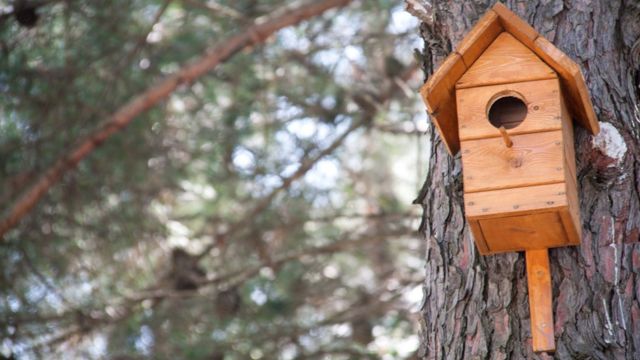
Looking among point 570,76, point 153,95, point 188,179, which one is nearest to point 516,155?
point 570,76

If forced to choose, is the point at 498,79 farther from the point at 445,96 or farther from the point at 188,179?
the point at 188,179

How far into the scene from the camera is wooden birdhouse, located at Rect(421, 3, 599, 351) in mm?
2658

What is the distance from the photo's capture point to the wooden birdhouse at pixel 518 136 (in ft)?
8.72

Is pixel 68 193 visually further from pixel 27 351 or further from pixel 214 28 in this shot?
pixel 214 28

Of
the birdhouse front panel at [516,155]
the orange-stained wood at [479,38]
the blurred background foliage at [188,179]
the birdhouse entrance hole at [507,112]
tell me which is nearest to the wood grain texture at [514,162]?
the birdhouse front panel at [516,155]

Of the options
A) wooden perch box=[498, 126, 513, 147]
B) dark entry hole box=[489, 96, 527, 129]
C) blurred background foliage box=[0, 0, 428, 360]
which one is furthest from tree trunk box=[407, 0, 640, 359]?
blurred background foliage box=[0, 0, 428, 360]

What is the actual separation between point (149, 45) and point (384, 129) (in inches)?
60.8

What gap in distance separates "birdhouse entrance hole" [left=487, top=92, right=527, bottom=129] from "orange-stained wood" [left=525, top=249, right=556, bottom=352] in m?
0.35

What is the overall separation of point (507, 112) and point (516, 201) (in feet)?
1.07

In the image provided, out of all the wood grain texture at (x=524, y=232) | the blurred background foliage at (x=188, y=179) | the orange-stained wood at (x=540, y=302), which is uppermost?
the wood grain texture at (x=524, y=232)

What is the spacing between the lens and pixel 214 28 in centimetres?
692

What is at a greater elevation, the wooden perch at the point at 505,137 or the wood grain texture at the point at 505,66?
the wood grain texture at the point at 505,66

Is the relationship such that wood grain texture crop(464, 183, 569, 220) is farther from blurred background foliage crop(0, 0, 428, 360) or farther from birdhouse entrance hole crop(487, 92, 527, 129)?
blurred background foliage crop(0, 0, 428, 360)

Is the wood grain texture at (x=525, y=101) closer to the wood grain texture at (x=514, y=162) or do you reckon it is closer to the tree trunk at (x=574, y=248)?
the wood grain texture at (x=514, y=162)
